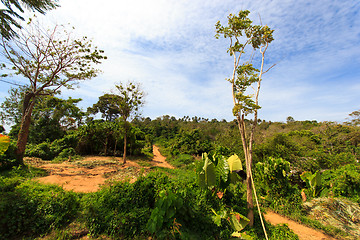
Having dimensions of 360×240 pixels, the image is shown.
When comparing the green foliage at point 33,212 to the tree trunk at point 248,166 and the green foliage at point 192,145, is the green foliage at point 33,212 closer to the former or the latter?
the tree trunk at point 248,166

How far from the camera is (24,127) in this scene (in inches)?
321

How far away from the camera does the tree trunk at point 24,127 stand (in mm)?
7825

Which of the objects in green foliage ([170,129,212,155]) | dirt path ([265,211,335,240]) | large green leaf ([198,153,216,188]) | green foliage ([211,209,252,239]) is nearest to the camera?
green foliage ([211,209,252,239])

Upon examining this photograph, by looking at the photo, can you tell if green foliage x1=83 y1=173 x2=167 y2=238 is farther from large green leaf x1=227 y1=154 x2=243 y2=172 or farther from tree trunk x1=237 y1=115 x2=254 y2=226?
tree trunk x1=237 y1=115 x2=254 y2=226

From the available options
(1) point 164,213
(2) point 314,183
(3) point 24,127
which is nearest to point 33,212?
(1) point 164,213

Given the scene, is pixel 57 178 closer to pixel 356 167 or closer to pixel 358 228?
pixel 358 228

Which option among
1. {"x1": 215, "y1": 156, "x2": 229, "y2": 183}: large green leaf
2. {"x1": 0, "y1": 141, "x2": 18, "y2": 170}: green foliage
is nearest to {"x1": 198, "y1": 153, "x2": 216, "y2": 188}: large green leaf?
{"x1": 215, "y1": 156, "x2": 229, "y2": 183}: large green leaf

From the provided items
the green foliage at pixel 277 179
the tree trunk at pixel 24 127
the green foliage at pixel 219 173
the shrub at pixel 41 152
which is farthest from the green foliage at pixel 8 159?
the green foliage at pixel 277 179

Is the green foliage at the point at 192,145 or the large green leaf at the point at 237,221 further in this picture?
the green foliage at the point at 192,145

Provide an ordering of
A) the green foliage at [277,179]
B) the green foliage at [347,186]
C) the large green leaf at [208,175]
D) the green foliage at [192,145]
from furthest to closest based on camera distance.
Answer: the green foliage at [192,145], the green foliage at [277,179], the green foliage at [347,186], the large green leaf at [208,175]

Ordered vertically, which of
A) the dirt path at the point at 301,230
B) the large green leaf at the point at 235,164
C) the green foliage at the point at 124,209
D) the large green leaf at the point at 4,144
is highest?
the large green leaf at the point at 4,144

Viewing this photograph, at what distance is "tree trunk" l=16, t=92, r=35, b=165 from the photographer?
7825 millimetres

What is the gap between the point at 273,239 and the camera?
3844mm

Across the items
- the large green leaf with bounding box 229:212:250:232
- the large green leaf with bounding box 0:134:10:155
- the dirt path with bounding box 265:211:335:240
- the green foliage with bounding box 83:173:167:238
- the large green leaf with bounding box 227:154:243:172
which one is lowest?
the dirt path with bounding box 265:211:335:240
